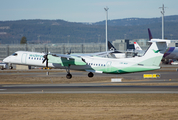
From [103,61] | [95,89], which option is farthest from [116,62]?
[95,89]

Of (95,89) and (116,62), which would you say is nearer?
(95,89)

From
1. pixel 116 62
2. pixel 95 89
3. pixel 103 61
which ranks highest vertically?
pixel 103 61

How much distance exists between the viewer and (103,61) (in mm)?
48438

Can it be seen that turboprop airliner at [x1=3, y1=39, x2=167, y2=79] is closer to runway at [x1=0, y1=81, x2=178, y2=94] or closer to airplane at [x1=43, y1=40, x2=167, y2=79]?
airplane at [x1=43, y1=40, x2=167, y2=79]

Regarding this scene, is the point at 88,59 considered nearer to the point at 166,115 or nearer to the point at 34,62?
the point at 34,62

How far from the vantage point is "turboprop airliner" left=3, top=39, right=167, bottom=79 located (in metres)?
45.9

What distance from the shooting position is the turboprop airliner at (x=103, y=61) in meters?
45.9

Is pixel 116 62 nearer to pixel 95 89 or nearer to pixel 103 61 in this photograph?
pixel 103 61

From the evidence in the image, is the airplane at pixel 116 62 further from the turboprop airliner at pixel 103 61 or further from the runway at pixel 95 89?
the runway at pixel 95 89

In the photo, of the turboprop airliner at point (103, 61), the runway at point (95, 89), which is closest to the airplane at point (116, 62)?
the turboprop airliner at point (103, 61)

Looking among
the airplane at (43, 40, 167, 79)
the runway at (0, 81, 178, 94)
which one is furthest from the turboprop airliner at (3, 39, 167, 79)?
the runway at (0, 81, 178, 94)

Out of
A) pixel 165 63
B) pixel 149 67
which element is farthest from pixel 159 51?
pixel 165 63

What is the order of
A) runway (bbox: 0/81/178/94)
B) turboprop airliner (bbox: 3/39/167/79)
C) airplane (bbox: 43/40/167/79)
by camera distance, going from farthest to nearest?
turboprop airliner (bbox: 3/39/167/79) → airplane (bbox: 43/40/167/79) → runway (bbox: 0/81/178/94)

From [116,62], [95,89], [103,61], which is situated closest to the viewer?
[95,89]
